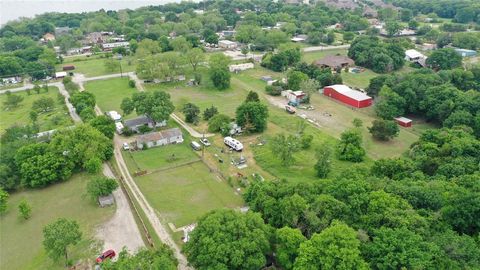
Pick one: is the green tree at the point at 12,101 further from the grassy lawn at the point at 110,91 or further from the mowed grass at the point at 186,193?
the mowed grass at the point at 186,193

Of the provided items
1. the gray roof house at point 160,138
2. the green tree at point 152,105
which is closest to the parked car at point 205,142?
the gray roof house at point 160,138

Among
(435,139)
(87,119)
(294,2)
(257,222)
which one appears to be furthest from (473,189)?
(294,2)

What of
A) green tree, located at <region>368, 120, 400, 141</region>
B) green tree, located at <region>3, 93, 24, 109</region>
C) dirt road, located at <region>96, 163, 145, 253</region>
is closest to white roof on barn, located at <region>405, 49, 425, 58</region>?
green tree, located at <region>368, 120, 400, 141</region>

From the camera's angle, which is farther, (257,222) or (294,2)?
(294,2)

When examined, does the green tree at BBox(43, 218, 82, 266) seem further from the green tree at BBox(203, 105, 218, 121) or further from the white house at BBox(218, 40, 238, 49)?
the white house at BBox(218, 40, 238, 49)

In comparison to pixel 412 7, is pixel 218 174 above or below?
below

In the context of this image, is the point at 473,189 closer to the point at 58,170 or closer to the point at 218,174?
the point at 218,174

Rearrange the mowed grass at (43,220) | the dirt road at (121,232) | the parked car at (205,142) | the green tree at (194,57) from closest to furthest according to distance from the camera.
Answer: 1. the mowed grass at (43,220)
2. the dirt road at (121,232)
3. the parked car at (205,142)
4. the green tree at (194,57)
